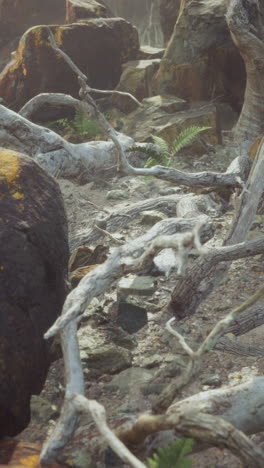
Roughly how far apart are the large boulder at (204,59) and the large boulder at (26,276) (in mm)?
7177

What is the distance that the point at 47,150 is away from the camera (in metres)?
7.52

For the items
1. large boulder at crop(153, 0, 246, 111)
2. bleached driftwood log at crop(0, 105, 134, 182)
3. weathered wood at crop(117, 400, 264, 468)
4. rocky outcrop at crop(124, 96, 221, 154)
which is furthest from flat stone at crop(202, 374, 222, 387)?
large boulder at crop(153, 0, 246, 111)

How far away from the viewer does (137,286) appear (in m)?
5.36

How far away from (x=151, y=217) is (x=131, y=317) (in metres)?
2.18

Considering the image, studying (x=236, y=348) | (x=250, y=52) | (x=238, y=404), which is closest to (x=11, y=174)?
(x=236, y=348)

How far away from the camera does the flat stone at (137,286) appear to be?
5.29 m

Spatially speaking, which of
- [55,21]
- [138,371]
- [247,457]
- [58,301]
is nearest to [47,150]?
[58,301]

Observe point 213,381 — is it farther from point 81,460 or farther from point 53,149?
point 53,149

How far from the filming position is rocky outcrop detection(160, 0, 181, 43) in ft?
43.3

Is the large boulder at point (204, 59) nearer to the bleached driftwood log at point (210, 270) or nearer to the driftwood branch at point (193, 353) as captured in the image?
the bleached driftwood log at point (210, 270)

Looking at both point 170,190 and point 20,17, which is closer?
point 170,190

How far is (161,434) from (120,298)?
7.14 feet

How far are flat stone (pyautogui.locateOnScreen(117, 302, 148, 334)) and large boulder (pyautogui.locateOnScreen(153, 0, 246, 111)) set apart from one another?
23.1 feet

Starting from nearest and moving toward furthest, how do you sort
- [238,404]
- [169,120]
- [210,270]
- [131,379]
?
1. [238,404]
2. [131,379]
3. [210,270]
4. [169,120]
